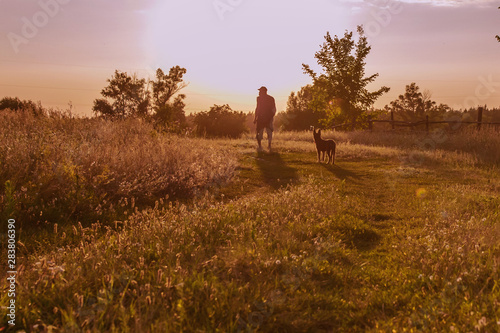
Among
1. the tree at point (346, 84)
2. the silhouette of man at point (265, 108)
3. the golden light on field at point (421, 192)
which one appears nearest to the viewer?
the golden light on field at point (421, 192)

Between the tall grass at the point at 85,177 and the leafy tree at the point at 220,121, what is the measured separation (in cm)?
2798

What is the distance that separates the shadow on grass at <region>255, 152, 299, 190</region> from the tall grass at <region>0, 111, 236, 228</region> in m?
1.31

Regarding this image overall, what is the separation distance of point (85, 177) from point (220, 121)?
3217 cm

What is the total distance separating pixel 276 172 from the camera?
41.4 feet

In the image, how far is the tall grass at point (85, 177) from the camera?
631 centimetres

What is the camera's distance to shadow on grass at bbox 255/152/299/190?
10623 mm

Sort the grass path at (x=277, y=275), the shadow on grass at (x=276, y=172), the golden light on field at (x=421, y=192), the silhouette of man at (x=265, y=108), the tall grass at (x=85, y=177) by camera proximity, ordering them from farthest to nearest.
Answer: the silhouette of man at (x=265, y=108) < the shadow on grass at (x=276, y=172) < the golden light on field at (x=421, y=192) < the tall grass at (x=85, y=177) < the grass path at (x=277, y=275)

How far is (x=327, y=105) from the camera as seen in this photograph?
39.0 m

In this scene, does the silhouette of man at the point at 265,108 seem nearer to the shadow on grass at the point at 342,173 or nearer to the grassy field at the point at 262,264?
the shadow on grass at the point at 342,173

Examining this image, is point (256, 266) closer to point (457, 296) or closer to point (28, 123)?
point (457, 296)

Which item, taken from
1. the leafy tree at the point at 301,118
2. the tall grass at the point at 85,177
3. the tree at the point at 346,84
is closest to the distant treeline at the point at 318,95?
the tree at the point at 346,84

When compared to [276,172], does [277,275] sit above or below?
below

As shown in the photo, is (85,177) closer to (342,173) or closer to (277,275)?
(277,275)

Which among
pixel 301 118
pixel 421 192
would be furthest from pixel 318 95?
pixel 421 192
